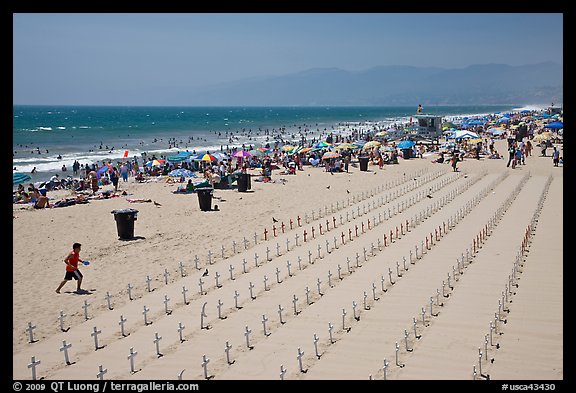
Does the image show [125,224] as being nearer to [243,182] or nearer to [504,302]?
[243,182]

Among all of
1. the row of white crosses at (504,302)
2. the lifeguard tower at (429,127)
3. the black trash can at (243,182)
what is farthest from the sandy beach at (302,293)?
the lifeguard tower at (429,127)

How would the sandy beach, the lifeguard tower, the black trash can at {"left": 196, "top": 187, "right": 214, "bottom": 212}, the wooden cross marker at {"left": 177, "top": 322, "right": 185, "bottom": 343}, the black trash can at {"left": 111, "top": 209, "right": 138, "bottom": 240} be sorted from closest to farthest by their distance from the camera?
the sandy beach, the wooden cross marker at {"left": 177, "top": 322, "right": 185, "bottom": 343}, the black trash can at {"left": 111, "top": 209, "right": 138, "bottom": 240}, the black trash can at {"left": 196, "top": 187, "right": 214, "bottom": 212}, the lifeguard tower

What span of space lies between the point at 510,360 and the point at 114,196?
22.6m

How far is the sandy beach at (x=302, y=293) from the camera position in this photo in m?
8.83

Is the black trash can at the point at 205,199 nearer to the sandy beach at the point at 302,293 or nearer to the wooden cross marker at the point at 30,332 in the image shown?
the sandy beach at the point at 302,293

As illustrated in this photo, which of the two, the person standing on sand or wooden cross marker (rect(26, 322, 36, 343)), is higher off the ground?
the person standing on sand

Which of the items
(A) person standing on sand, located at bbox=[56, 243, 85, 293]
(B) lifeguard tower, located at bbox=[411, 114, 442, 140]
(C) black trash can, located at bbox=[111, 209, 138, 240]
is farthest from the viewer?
(B) lifeguard tower, located at bbox=[411, 114, 442, 140]

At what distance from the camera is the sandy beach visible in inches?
348

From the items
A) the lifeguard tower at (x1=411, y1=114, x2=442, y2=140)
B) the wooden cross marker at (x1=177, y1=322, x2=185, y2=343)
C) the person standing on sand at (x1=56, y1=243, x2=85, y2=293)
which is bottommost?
the wooden cross marker at (x1=177, y1=322, x2=185, y2=343)

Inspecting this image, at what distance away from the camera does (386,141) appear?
2336 inches

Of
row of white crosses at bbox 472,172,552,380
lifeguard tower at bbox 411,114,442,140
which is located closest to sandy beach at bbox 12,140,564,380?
row of white crosses at bbox 472,172,552,380

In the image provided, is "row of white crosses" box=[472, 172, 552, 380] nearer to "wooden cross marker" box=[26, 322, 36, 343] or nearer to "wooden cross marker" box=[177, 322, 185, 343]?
"wooden cross marker" box=[177, 322, 185, 343]

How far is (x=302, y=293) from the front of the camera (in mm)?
12062

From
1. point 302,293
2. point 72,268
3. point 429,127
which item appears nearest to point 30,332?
point 72,268
